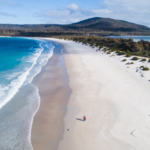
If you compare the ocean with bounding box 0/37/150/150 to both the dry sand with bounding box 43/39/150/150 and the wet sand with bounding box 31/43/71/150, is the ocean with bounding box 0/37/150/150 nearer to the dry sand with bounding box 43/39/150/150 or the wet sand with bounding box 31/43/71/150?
the wet sand with bounding box 31/43/71/150

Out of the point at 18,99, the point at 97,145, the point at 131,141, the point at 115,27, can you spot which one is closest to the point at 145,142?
the point at 131,141

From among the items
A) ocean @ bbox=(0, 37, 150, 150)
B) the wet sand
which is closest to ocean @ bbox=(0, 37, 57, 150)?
ocean @ bbox=(0, 37, 150, 150)

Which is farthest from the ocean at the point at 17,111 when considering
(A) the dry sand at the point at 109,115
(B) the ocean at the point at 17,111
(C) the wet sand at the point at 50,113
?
(A) the dry sand at the point at 109,115

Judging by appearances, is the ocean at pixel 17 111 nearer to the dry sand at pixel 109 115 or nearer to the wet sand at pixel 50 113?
the wet sand at pixel 50 113

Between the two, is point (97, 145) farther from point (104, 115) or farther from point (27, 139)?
point (27, 139)

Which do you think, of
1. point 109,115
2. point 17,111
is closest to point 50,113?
point 17,111
